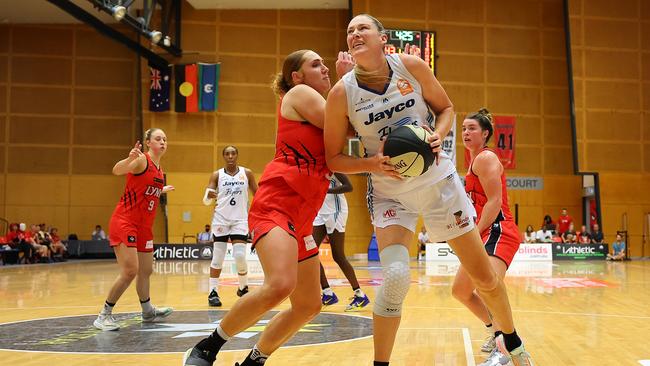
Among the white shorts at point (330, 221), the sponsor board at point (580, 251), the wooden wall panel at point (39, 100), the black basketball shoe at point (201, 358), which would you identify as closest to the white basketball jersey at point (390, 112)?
the black basketball shoe at point (201, 358)

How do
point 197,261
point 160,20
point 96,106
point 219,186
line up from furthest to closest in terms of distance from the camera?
point 96,106 → point 160,20 → point 197,261 → point 219,186

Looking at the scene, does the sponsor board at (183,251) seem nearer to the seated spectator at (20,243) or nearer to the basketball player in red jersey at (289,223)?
the seated spectator at (20,243)

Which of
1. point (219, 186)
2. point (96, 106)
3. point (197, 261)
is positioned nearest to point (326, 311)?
point (219, 186)

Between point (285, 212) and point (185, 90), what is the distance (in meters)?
22.7

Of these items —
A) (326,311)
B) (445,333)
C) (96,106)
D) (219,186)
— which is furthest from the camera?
(96,106)

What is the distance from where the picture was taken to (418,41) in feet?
76.1

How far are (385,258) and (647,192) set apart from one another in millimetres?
25738

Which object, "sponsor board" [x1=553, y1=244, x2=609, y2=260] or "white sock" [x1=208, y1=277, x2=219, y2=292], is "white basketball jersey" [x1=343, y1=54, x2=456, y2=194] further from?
"sponsor board" [x1=553, y1=244, x2=609, y2=260]

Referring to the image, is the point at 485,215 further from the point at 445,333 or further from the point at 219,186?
the point at 219,186

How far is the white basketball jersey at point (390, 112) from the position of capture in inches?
148

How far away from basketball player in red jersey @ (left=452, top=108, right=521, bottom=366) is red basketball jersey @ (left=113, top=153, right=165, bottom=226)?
132 inches

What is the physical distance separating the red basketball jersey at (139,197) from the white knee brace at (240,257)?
2.41m

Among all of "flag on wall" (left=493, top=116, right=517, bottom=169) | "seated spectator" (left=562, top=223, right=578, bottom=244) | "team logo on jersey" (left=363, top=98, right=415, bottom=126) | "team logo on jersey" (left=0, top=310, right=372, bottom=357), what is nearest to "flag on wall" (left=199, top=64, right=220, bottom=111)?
"flag on wall" (left=493, top=116, right=517, bottom=169)

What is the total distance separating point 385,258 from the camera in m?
3.77
